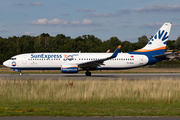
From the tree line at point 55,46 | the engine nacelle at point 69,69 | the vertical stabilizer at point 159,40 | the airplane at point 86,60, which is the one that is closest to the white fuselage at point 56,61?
the airplane at point 86,60

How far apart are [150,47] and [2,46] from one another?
3052 inches

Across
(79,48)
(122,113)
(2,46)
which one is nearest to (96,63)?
(122,113)

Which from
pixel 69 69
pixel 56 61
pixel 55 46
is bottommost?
pixel 69 69

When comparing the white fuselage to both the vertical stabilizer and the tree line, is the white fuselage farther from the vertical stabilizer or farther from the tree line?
the tree line

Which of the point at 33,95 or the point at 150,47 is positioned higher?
the point at 150,47

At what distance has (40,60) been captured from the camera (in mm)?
34781

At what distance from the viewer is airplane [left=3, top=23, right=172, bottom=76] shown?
34.7m

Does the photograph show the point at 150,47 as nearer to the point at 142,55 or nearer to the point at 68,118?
the point at 142,55

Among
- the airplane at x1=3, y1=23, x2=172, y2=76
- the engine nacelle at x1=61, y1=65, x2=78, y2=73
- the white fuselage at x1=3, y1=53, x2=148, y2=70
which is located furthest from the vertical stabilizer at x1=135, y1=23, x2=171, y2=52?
the engine nacelle at x1=61, y1=65, x2=78, y2=73

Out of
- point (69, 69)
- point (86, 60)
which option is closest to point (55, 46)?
point (86, 60)

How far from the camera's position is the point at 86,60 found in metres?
36.1

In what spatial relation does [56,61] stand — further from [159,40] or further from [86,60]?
[159,40]

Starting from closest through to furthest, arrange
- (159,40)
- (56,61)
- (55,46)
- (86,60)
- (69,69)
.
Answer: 1. (69,69)
2. (56,61)
3. (86,60)
4. (159,40)
5. (55,46)

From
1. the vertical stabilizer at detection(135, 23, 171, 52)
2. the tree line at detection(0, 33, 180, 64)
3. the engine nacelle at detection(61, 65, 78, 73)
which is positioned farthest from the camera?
the tree line at detection(0, 33, 180, 64)
